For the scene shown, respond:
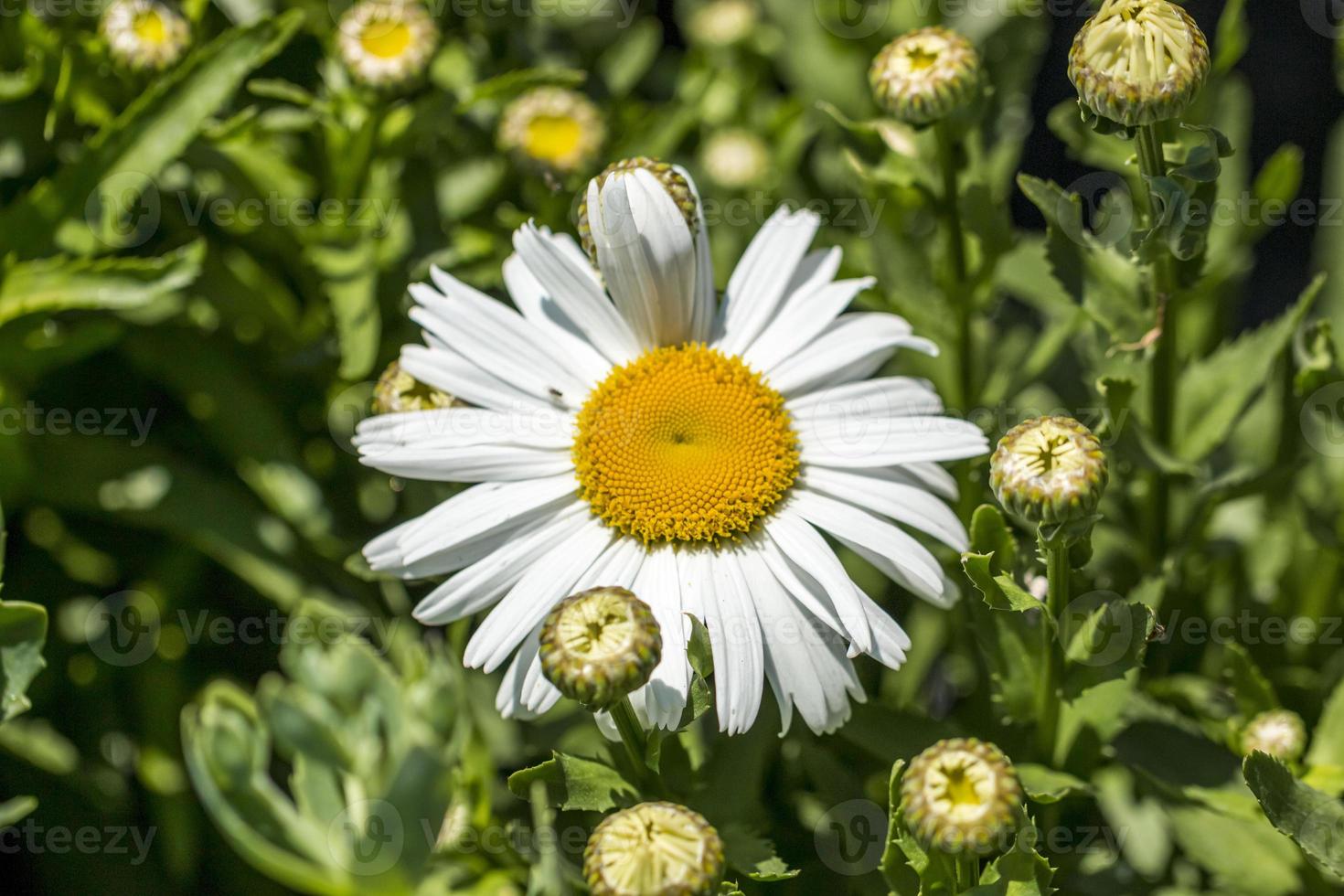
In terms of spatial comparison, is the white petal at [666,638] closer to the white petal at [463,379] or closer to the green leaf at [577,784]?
the green leaf at [577,784]

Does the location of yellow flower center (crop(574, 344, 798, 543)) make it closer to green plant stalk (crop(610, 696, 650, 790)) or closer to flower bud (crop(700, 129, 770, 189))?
green plant stalk (crop(610, 696, 650, 790))

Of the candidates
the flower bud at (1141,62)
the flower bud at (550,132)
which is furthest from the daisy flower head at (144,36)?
the flower bud at (1141,62)

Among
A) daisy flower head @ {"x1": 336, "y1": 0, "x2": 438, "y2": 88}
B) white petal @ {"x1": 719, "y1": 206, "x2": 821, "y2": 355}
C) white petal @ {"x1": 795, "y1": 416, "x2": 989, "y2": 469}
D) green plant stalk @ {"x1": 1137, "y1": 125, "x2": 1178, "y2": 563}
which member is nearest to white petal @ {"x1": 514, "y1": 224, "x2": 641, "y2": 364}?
white petal @ {"x1": 719, "y1": 206, "x2": 821, "y2": 355}

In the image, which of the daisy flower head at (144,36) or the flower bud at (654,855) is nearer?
the flower bud at (654,855)

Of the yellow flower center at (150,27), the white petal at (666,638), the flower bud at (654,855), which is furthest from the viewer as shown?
the yellow flower center at (150,27)

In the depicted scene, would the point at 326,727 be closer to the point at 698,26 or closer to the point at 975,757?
the point at 975,757

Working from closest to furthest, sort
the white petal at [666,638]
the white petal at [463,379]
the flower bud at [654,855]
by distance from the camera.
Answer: the flower bud at [654,855] → the white petal at [666,638] → the white petal at [463,379]

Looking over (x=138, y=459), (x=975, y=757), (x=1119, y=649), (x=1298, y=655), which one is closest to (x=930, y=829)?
(x=975, y=757)

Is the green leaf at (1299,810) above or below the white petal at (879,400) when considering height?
below
